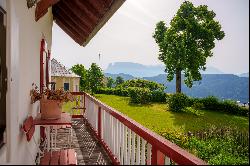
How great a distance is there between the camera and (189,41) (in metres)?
38.9

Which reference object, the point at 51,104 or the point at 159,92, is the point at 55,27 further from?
the point at 159,92

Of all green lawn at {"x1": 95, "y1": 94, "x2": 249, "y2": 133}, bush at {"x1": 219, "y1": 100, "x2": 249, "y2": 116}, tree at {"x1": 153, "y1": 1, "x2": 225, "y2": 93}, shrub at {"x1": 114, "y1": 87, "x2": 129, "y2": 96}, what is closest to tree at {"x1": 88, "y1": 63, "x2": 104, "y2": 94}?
shrub at {"x1": 114, "y1": 87, "x2": 129, "y2": 96}

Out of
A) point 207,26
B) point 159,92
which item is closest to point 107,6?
point 159,92

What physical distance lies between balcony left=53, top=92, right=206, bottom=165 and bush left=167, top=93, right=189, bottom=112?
21.7 metres

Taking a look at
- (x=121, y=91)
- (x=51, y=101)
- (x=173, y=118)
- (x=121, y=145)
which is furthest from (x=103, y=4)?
(x=121, y=91)

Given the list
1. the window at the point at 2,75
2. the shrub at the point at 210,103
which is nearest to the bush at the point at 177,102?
the shrub at the point at 210,103

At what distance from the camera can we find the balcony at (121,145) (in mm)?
2322

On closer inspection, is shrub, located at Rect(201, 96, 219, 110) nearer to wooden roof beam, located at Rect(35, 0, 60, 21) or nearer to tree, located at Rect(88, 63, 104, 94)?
tree, located at Rect(88, 63, 104, 94)

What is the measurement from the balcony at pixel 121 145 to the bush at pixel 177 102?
2166cm

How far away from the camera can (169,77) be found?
39500mm

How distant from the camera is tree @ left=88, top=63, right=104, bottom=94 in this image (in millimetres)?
44688

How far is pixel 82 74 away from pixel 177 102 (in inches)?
747

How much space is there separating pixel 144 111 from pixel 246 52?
1141 inches

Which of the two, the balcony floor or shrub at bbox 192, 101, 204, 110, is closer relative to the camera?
the balcony floor
